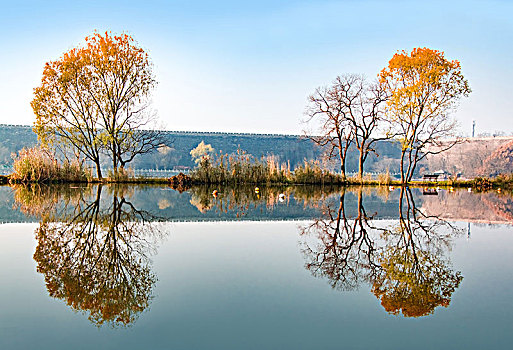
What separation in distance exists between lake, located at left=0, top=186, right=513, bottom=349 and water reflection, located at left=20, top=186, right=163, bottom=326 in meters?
0.01

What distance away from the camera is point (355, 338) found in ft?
7.68

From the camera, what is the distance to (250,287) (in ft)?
10.5

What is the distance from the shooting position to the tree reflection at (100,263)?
110 inches

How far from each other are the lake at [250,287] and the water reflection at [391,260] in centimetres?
2

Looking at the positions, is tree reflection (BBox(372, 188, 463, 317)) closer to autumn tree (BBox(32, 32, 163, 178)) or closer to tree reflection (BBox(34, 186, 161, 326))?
tree reflection (BBox(34, 186, 161, 326))

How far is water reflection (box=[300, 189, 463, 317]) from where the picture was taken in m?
3.09

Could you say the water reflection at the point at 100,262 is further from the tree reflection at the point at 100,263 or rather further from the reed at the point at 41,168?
the reed at the point at 41,168

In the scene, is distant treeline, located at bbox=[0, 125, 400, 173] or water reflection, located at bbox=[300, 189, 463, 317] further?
distant treeline, located at bbox=[0, 125, 400, 173]

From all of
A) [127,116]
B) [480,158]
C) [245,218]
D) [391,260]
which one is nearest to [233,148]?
[480,158]

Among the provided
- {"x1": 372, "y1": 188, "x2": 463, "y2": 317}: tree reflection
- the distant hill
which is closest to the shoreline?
{"x1": 372, "y1": 188, "x2": 463, "y2": 317}: tree reflection

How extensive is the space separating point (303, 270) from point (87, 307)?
1.72m

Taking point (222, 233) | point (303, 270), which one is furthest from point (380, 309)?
point (222, 233)

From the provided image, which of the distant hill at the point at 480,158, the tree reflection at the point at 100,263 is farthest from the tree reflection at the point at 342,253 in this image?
the distant hill at the point at 480,158

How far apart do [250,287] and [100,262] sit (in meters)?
1.37
